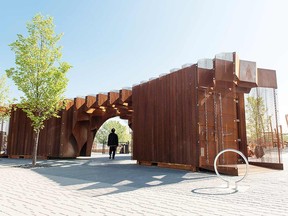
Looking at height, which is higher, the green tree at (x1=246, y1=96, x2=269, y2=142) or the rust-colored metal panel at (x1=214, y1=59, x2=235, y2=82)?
the rust-colored metal panel at (x1=214, y1=59, x2=235, y2=82)

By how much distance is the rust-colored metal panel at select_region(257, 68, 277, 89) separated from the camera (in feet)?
32.7

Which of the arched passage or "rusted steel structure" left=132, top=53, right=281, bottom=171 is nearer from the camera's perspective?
"rusted steel structure" left=132, top=53, right=281, bottom=171

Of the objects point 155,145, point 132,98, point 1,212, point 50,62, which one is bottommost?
point 1,212

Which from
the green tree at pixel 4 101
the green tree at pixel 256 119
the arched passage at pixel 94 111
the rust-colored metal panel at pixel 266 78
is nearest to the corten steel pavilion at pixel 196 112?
the rust-colored metal panel at pixel 266 78

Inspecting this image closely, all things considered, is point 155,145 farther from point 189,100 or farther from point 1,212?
point 1,212

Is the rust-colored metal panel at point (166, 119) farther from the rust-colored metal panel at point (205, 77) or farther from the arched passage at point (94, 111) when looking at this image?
the arched passage at point (94, 111)

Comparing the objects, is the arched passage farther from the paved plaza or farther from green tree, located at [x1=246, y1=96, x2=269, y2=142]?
the paved plaza

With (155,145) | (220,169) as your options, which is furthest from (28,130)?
(220,169)

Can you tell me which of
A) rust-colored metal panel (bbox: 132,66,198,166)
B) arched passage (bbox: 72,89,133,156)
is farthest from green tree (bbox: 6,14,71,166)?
rust-colored metal panel (bbox: 132,66,198,166)

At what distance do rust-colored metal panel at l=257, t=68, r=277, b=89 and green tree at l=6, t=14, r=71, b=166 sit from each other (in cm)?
821

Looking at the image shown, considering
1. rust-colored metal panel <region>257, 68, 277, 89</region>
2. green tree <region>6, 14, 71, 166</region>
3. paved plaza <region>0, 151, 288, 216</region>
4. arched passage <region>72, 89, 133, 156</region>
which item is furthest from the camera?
arched passage <region>72, 89, 133, 156</region>

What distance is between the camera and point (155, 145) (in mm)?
10602

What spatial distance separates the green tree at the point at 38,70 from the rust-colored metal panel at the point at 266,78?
8.21m

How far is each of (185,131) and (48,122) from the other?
33.9ft
